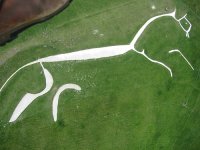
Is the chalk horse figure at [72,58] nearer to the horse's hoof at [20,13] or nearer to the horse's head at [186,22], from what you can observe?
the horse's head at [186,22]

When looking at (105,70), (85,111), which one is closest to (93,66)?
(105,70)

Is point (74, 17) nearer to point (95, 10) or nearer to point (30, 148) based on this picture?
point (95, 10)

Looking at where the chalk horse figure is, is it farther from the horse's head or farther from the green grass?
the horse's head

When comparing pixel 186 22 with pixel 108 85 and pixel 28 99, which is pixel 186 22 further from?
pixel 28 99

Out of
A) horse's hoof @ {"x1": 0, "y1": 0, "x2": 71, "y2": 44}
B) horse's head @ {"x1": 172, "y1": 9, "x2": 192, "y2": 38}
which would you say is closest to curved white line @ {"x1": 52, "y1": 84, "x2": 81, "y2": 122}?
horse's hoof @ {"x1": 0, "y1": 0, "x2": 71, "y2": 44}

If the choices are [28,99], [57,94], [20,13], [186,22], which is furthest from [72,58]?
[186,22]
